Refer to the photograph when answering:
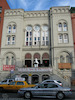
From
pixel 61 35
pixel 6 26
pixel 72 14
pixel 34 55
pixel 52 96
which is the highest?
pixel 72 14

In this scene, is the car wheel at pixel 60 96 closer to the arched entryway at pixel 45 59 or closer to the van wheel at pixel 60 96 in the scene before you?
the van wheel at pixel 60 96

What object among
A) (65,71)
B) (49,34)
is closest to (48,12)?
(49,34)

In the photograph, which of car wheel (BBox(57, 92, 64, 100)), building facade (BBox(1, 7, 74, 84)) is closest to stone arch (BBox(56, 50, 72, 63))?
building facade (BBox(1, 7, 74, 84))

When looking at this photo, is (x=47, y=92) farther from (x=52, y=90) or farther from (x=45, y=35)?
(x=45, y=35)

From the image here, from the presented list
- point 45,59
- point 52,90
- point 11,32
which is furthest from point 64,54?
point 52,90

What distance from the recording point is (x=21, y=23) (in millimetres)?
29578

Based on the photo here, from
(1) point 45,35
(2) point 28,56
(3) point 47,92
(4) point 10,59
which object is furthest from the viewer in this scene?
(1) point 45,35

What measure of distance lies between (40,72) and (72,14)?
18.5m

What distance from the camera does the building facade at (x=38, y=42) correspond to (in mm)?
25359

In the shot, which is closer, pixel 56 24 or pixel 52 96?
pixel 52 96

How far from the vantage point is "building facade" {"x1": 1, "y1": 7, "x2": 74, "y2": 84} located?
2536cm

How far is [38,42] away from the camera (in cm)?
2947

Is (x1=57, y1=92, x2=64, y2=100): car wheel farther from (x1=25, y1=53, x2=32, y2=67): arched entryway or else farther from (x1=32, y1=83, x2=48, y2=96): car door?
(x1=25, y1=53, x2=32, y2=67): arched entryway

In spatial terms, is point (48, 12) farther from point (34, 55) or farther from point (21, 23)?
point (34, 55)
